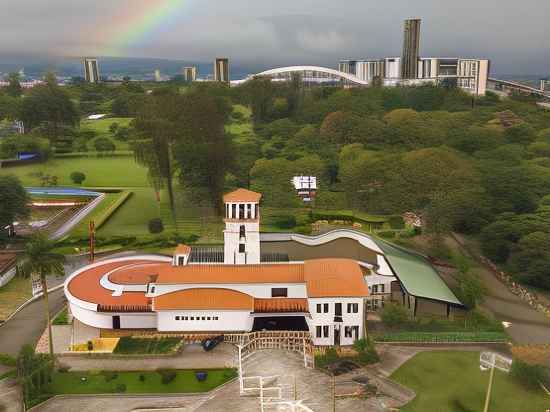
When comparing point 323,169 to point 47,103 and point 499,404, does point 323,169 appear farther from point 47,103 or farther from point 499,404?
point 47,103

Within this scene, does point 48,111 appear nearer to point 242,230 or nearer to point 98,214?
point 98,214

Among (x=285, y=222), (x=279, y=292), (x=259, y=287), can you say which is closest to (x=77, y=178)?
(x=285, y=222)

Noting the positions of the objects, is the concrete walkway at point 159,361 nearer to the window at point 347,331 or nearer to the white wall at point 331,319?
the white wall at point 331,319

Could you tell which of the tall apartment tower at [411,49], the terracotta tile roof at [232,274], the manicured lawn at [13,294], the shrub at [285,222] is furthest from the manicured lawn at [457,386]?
the tall apartment tower at [411,49]

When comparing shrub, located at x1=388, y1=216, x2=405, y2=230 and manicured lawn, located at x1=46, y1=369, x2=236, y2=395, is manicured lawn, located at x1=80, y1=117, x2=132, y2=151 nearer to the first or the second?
shrub, located at x1=388, y1=216, x2=405, y2=230

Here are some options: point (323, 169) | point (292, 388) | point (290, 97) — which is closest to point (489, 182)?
point (323, 169)
